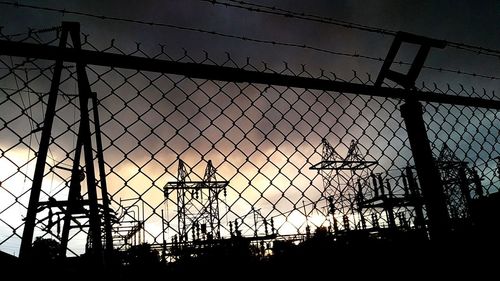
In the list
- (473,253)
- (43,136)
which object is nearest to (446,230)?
(473,253)

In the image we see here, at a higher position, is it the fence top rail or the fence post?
the fence top rail

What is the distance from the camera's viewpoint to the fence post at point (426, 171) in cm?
228

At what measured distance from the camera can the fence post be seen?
2.28 metres

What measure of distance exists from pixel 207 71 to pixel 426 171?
184cm

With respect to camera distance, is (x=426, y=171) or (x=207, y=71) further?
(x=426, y=171)

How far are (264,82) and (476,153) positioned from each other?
241 cm

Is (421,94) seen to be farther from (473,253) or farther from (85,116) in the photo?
(85,116)

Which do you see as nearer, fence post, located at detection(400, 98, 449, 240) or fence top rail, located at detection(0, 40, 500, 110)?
fence top rail, located at detection(0, 40, 500, 110)

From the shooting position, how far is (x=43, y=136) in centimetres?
168

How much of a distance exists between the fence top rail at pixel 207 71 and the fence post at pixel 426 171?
16cm

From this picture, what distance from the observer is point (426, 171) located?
2.42 meters

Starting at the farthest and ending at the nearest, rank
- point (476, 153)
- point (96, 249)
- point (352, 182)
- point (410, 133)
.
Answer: point (352, 182)
point (476, 153)
point (410, 133)
point (96, 249)

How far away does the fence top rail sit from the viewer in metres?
1.72

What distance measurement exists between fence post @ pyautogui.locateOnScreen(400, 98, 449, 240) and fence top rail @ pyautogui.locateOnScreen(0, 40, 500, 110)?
159 mm
